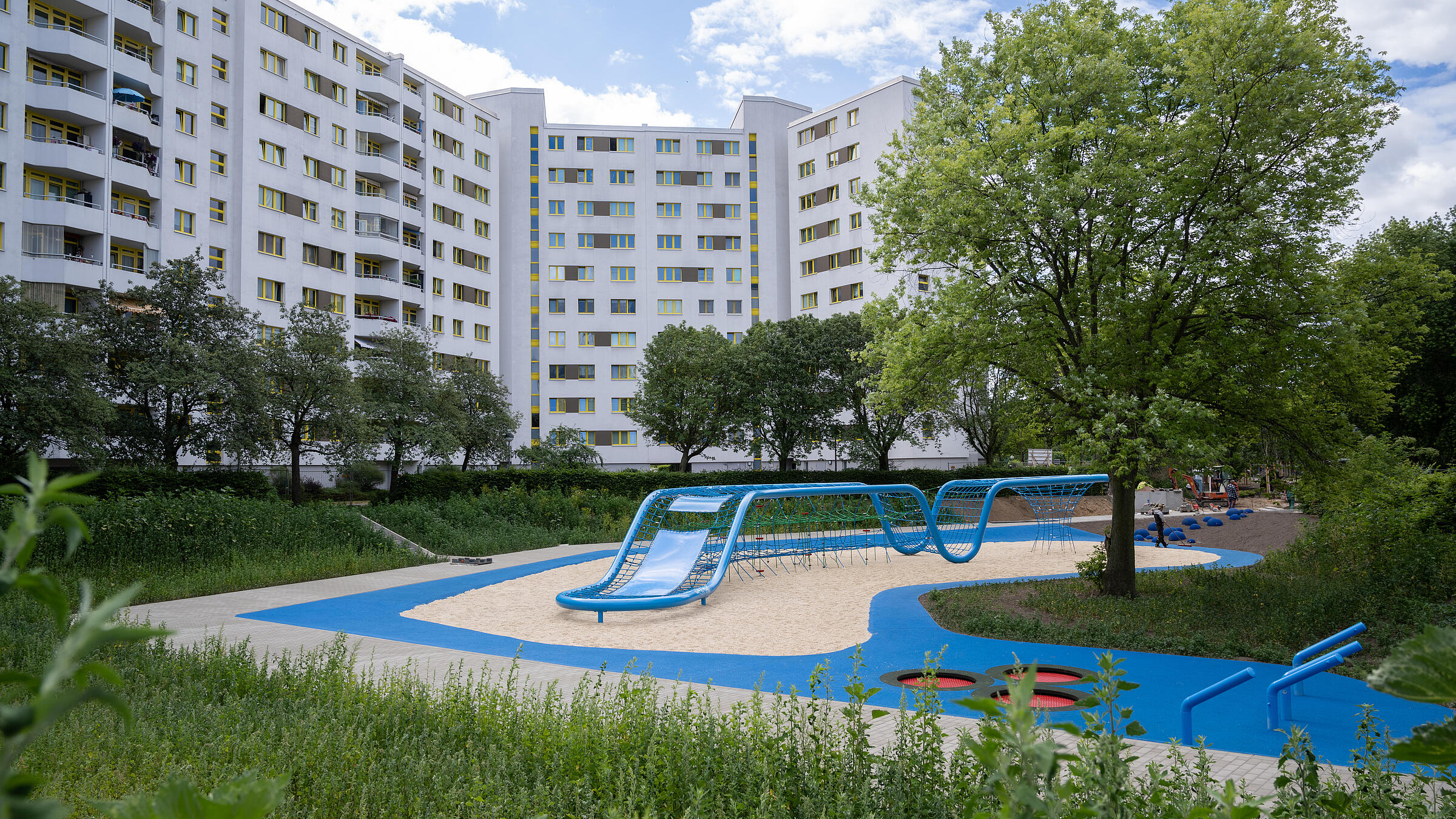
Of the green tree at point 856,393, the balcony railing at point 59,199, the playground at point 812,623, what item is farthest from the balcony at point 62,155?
the green tree at point 856,393

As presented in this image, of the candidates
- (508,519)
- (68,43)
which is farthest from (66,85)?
(508,519)

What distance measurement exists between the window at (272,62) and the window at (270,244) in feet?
29.7

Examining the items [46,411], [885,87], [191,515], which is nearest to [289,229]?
[46,411]

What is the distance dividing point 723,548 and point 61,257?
3526 centimetres

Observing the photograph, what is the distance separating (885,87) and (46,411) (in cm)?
4902

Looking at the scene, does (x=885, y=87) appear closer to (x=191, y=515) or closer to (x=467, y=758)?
(x=191, y=515)

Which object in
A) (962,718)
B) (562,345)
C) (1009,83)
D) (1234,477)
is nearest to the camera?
(962,718)

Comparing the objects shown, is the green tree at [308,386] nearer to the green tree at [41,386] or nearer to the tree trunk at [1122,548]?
the green tree at [41,386]

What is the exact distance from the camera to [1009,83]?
14344 millimetres

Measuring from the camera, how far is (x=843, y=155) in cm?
5944

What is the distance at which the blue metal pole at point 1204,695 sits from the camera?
23.0ft

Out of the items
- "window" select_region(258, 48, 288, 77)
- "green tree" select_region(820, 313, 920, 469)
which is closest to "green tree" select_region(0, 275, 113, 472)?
"window" select_region(258, 48, 288, 77)

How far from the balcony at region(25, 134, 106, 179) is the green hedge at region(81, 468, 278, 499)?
2022cm

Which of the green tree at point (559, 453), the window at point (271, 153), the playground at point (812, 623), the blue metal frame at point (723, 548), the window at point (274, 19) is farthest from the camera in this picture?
the window at point (274, 19)
